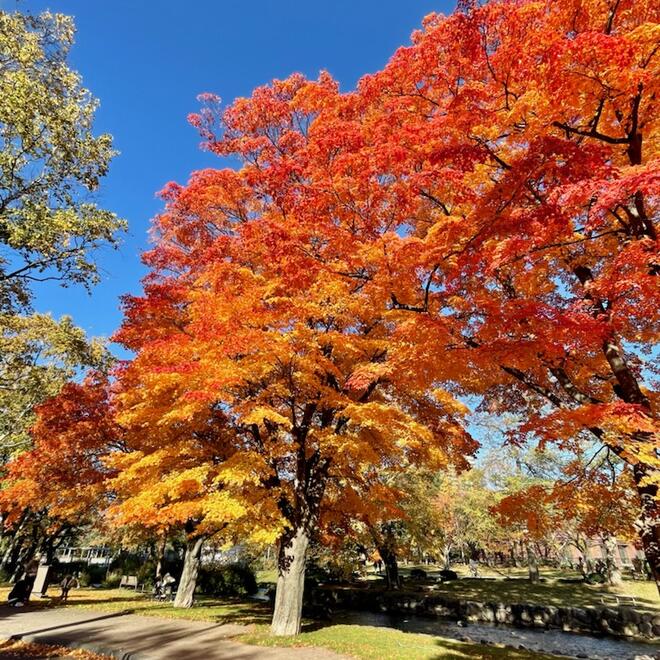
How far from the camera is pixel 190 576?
18.0m

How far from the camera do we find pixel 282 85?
15.4 metres

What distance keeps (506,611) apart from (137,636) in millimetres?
17855

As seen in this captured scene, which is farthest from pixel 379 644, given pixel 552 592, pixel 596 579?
pixel 596 579

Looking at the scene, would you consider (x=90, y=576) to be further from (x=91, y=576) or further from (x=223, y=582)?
(x=223, y=582)

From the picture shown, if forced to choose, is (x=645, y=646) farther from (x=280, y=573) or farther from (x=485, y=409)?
(x=280, y=573)

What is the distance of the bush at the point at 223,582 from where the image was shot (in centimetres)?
2820

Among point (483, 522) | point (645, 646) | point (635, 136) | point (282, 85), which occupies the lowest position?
point (645, 646)

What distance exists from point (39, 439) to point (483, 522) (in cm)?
3199

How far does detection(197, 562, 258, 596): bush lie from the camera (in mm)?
28203

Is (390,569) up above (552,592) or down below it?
above

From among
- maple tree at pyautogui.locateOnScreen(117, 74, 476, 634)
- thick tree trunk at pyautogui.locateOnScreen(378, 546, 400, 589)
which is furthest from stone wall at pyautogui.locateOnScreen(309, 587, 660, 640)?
maple tree at pyautogui.locateOnScreen(117, 74, 476, 634)

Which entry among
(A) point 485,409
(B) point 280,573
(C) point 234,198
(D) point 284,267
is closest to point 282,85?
(C) point 234,198

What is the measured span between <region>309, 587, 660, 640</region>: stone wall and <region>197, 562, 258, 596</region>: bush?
6.62 metres

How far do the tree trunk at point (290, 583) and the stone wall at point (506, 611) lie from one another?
7.79m
